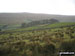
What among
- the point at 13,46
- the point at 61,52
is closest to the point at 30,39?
the point at 13,46

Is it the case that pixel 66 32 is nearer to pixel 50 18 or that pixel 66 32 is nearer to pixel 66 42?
pixel 66 42

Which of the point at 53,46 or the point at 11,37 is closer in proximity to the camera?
the point at 53,46

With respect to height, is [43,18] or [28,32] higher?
[43,18]

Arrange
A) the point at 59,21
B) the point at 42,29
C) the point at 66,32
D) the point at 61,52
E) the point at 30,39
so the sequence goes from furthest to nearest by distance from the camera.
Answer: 1. the point at 59,21
2. the point at 42,29
3. the point at 66,32
4. the point at 30,39
5. the point at 61,52

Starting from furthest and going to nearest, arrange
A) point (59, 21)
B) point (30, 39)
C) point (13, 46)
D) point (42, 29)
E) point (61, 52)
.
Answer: point (59, 21), point (42, 29), point (30, 39), point (13, 46), point (61, 52)

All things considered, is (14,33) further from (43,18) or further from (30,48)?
(43,18)

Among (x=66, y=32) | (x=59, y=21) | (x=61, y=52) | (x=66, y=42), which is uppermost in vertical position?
(x=59, y=21)

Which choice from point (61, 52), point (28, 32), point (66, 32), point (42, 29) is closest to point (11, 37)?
point (28, 32)

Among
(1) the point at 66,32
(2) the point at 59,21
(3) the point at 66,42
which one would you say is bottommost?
(3) the point at 66,42

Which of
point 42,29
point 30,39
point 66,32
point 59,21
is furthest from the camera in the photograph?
point 59,21
